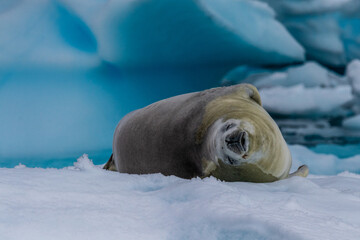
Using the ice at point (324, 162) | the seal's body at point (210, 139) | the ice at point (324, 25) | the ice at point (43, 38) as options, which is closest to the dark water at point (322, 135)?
the ice at point (324, 162)

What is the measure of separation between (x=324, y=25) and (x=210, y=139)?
5478mm

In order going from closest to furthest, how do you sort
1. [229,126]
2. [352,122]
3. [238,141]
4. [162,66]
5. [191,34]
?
1. [238,141]
2. [229,126]
3. [191,34]
4. [352,122]
5. [162,66]

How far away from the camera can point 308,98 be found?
6590 millimetres

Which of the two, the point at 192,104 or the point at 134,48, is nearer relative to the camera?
the point at 192,104

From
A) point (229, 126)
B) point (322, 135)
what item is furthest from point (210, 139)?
point (322, 135)

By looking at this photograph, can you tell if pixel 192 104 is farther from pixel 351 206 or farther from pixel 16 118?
pixel 16 118

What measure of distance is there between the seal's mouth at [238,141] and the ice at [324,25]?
5.19 m

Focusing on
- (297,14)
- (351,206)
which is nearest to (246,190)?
(351,206)

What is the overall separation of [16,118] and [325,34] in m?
5.91

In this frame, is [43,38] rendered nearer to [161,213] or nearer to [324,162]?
[324,162]

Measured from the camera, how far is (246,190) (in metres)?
1.49

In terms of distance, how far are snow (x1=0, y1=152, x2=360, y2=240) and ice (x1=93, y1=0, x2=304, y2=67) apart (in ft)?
15.9

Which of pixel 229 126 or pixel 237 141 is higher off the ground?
pixel 229 126

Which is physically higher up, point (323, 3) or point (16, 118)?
point (323, 3)
